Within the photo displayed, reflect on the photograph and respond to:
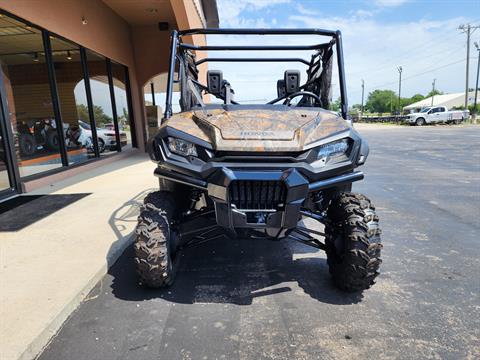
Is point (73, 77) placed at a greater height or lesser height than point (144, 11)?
lesser

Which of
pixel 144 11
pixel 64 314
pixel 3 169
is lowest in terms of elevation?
pixel 64 314

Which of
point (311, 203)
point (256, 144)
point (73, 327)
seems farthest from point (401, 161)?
point (73, 327)

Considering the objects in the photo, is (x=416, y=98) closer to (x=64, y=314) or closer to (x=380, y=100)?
(x=380, y=100)

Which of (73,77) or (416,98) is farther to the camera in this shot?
(416,98)

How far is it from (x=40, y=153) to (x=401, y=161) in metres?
9.60

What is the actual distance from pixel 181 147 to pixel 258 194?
666 mm

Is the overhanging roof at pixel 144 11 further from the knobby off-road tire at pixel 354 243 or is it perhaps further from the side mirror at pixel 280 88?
the knobby off-road tire at pixel 354 243

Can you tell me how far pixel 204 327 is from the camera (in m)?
2.37

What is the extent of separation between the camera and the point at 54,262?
128 inches

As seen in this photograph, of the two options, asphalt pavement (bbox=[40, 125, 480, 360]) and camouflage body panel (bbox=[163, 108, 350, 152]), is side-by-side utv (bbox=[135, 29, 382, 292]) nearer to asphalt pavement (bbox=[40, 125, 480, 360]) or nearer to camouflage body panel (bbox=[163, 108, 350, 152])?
camouflage body panel (bbox=[163, 108, 350, 152])

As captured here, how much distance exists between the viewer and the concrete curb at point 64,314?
6.97 ft

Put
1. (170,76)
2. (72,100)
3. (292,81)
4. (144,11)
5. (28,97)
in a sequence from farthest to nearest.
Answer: (144,11) → (72,100) → (28,97) → (292,81) → (170,76)

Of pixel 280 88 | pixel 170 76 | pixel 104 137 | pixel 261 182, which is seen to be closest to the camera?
pixel 261 182

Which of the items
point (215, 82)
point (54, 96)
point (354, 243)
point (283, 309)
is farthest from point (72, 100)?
point (354, 243)
